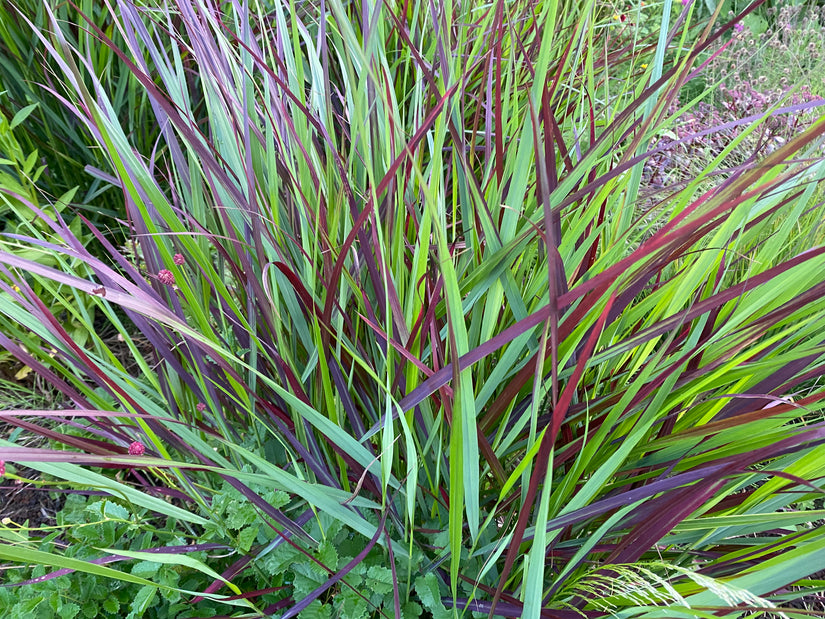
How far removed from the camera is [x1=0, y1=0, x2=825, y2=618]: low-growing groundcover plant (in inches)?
24.0

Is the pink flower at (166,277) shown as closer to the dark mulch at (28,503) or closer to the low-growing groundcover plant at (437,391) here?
the low-growing groundcover plant at (437,391)

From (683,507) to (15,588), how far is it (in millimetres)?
876

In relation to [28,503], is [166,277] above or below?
above

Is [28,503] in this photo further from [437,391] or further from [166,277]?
[437,391]

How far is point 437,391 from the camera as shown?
0.76 m

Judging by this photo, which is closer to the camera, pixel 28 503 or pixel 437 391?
pixel 437 391

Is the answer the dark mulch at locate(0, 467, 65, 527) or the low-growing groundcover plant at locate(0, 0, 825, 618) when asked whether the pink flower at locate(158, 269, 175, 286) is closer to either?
the low-growing groundcover plant at locate(0, 0, 825, 618)

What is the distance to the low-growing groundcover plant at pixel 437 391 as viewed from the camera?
609mm

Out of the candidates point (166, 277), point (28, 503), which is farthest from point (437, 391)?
point (28, 503)

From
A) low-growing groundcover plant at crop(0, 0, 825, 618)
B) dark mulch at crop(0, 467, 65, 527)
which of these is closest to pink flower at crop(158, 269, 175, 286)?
low-growing groundcover plant at crop(0, 0, 825, 618)

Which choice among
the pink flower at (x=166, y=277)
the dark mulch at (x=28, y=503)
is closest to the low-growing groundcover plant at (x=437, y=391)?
the pink flower at (x=166, y=277)

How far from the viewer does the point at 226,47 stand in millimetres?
904

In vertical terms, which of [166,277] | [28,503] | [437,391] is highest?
[166,277]

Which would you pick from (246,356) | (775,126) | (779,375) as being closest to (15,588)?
(246,356)
